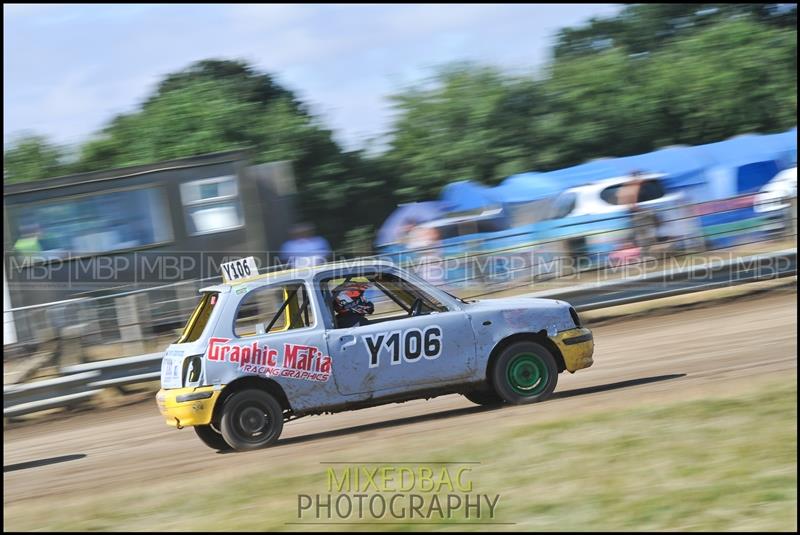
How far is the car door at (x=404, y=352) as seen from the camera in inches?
347

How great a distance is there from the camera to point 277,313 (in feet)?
29.7

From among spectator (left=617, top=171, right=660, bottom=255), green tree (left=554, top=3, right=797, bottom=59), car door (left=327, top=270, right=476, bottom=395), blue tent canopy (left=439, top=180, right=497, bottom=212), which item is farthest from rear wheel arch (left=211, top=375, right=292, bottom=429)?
green tree (left=554, top=3, right=797, bottom=59)

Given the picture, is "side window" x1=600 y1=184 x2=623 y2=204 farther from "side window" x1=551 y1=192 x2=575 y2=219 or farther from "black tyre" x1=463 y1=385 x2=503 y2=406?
"black tyre" x1=463 y1=385 x2=503 y2=406

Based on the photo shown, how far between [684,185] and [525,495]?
15.7 meters

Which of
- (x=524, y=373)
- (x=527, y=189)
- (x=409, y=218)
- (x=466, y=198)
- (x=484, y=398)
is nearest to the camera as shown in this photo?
(x=524, y=373)

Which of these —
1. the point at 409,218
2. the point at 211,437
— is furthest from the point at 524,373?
Result: the point at 409,218

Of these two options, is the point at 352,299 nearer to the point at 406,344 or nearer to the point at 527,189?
the point at 406,344

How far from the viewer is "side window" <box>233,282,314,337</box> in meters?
8.80

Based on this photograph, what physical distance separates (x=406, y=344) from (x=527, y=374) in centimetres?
114

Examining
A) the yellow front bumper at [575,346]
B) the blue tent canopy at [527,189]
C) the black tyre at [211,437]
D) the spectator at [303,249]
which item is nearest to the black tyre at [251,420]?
the black tyre at [211,437]

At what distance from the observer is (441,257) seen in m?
15.4

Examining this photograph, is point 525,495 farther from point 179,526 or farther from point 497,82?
point 497,82

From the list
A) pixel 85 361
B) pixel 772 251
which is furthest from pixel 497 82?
pixel 85 361

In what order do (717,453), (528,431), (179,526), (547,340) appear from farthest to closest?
(547,340), (528,431), (717,453), (179,526)
